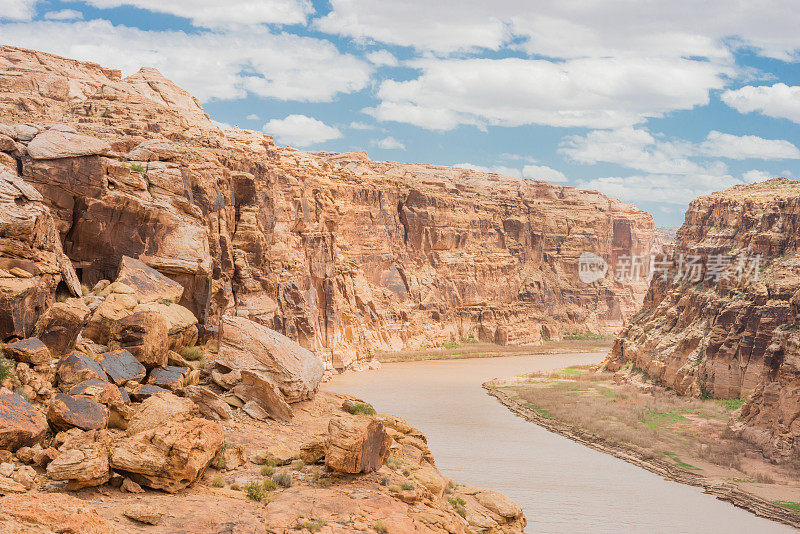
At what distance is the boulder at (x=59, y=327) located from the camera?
13328 millimetres

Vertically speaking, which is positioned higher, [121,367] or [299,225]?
[299,225]

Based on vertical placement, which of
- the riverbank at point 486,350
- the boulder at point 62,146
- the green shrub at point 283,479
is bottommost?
the riverbank at point 486,350

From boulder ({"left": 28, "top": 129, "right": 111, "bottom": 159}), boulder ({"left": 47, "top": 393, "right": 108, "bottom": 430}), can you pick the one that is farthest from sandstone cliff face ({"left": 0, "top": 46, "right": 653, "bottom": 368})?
boulder ({"left": 47, "top": 393, "right": 108, "bottom": 430})

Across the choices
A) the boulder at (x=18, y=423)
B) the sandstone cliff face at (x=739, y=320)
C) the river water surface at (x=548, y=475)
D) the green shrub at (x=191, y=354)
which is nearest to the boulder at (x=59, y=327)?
the boulder at (x=18, y=423)

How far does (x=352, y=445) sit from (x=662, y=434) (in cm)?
3315

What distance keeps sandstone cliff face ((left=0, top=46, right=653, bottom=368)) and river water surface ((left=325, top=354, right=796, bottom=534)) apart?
13.4 meters

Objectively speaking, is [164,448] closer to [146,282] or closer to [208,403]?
[208,403]

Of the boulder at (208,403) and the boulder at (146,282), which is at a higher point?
the boulder at (146,282)

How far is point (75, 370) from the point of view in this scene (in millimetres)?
12945

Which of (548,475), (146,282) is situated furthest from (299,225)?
(146,282)

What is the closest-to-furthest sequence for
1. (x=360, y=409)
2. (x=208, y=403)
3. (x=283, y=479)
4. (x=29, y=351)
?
(x=29, y=351), (x=283, y=479), (x=208, y=403), (x=360, y=409)

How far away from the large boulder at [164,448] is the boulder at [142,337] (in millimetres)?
2440

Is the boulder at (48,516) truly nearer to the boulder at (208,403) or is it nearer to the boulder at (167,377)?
the boulder at (167,377)

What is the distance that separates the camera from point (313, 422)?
17.0 m
